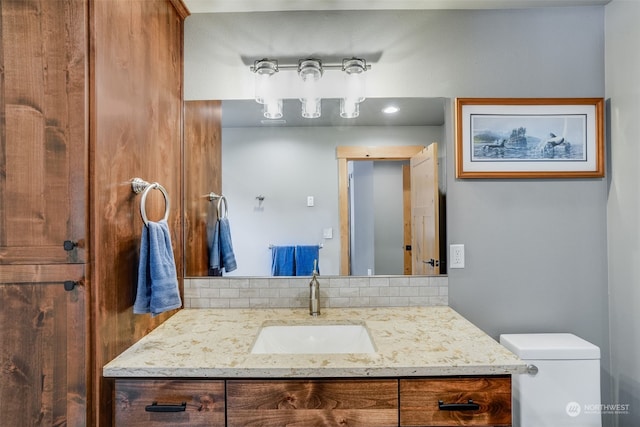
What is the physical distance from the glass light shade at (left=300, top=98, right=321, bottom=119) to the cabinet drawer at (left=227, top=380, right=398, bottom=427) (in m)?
1.24

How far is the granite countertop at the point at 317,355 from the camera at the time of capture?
1.06m

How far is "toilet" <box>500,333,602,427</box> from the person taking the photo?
1.46m

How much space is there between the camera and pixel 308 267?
1749 mm

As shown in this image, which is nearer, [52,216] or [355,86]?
[52,216]

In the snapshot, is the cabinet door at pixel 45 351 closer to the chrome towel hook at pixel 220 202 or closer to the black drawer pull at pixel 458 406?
the chrome towel hook at pixel 220 202

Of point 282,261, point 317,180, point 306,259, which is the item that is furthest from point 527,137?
point 282,261

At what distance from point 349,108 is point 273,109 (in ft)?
1.28

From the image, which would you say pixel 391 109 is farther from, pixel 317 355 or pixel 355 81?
pixel 317 355

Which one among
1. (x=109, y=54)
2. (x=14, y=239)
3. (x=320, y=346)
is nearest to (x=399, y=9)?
(x=109, y=54)

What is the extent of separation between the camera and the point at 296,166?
1773 mm

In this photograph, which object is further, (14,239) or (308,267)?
(308,267)

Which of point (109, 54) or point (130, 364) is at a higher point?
point (109, 54)

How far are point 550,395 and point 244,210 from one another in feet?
5.34

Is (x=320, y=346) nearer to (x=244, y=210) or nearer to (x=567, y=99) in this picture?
(x=244, y=210)
